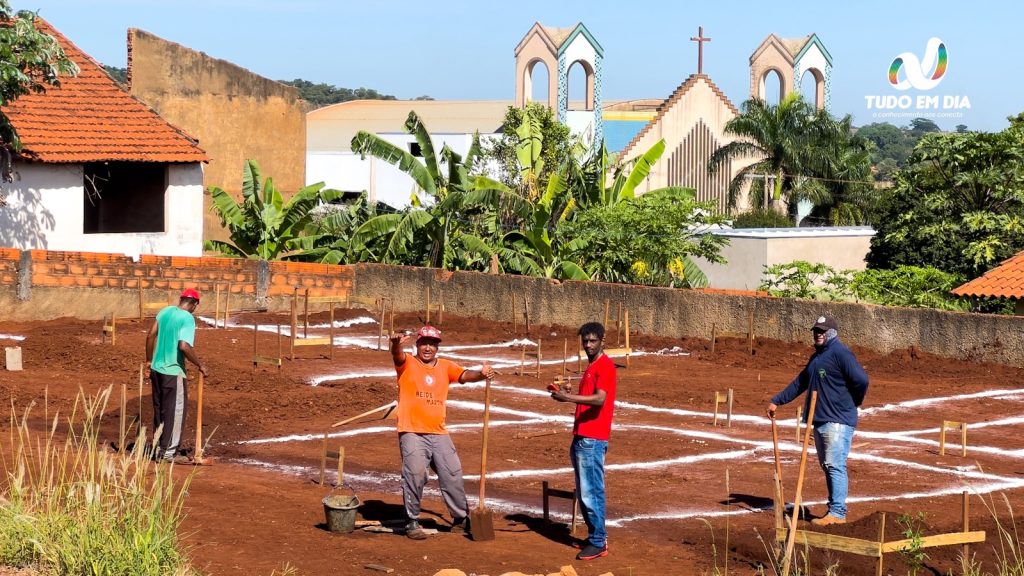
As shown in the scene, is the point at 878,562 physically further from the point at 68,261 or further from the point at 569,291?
the point at 68,261

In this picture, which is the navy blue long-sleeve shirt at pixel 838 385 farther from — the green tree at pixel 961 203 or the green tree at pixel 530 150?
the green tree at pixel 961 203

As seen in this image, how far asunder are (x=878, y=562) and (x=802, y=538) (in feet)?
1.60

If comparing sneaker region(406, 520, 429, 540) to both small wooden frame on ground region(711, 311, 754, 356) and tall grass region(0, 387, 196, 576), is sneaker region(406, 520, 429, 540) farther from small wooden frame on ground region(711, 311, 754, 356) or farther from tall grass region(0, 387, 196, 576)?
small wooden frame on ground region(711, 311, 754, 356)

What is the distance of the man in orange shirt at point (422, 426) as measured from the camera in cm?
973

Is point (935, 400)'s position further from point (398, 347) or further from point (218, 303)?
point (218, 303)

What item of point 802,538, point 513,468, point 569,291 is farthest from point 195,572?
point 569,291

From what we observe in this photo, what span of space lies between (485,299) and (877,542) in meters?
16.2

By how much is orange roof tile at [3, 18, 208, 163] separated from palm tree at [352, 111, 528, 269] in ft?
12.1

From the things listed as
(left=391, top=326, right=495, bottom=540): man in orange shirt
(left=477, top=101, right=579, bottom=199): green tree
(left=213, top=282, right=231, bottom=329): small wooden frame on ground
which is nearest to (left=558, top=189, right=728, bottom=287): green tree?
(left=477, top=101, right=579, bottom=199): green tree

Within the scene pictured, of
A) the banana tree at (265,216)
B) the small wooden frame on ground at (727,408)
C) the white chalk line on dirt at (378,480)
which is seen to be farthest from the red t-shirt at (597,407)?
the banana tree at (265,216)

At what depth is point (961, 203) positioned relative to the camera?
31734 mm

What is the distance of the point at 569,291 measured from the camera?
23.8 metres

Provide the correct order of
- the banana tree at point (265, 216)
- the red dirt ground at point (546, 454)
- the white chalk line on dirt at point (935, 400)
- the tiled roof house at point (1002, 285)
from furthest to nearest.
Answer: the banana tree at point (265, 216), the tiled roof house at point (1002, 285), the white chalk line on dirt at point (935, 400), the red dirt ground at point (546, 454)

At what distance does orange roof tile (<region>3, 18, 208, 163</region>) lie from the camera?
25.7 m
